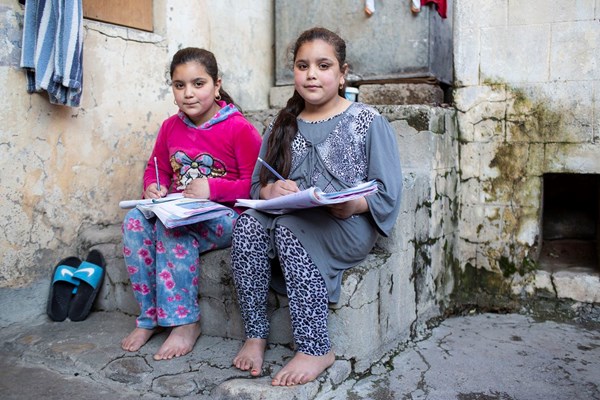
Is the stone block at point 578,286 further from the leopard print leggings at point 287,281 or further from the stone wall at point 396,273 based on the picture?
the leopard print leggings at point 287,281

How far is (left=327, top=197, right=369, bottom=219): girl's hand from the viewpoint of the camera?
7.67 ft

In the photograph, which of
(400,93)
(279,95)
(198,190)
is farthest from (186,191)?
(279,95)

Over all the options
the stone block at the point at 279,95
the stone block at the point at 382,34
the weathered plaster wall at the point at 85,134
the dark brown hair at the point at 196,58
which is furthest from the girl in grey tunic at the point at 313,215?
the stone block at the point at 279,95

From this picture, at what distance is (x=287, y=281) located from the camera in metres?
2.39

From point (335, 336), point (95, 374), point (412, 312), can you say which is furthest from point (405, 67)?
point (95, 374)

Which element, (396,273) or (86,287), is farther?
(86,287)

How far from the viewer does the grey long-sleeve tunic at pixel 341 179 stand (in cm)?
243

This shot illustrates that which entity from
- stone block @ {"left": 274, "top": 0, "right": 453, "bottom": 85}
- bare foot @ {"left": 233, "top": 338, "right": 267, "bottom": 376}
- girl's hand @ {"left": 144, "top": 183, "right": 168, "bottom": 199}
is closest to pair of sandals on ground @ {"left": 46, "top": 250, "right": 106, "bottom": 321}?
girl's hand @ {"left": 144, "top": 183, "right": 168, "bottom": 199}

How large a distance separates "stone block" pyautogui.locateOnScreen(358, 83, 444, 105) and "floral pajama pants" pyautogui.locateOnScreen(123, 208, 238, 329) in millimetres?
1572

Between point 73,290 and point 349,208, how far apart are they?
5.52 feet

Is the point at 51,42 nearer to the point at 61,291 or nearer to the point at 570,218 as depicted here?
the point at 61,291

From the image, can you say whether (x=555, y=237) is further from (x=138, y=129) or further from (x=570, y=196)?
(x=138, y=129)

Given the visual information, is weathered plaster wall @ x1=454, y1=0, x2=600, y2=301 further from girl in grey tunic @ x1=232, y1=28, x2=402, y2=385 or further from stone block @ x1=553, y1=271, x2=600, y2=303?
girl in grey tunic @ x1=232, y1=28, x2=402, y2=385

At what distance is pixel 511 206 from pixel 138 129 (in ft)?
7.63
